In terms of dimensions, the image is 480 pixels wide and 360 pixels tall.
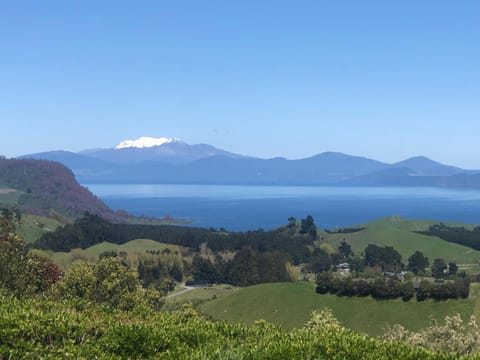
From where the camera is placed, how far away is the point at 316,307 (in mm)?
106062

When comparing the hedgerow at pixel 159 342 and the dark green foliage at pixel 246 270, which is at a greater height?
the hedgerow at pixel 159 342

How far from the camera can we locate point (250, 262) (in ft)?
559

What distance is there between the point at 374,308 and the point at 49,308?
91.2m

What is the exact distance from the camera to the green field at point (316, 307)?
9438 cm

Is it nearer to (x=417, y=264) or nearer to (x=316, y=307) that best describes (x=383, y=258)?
(x=417, y=264)

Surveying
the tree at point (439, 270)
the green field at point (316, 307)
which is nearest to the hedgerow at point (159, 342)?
the green field at point (316, 307)

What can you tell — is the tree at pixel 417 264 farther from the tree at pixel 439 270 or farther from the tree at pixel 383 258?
the tree at pixel 439 270

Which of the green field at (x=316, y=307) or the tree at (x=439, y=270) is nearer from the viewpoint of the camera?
the green field at (x=316, y=307)

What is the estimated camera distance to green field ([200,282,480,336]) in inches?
3716

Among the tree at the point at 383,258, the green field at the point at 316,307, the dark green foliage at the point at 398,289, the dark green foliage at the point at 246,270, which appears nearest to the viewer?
the green field at the point at 316,307

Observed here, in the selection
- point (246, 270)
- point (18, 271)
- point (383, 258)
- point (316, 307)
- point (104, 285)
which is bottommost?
point (246, 270)

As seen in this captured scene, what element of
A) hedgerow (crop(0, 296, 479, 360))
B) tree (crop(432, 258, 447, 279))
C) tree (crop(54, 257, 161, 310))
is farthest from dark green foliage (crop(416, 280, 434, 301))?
hedgerow (crop(0, 296, 479, 360))

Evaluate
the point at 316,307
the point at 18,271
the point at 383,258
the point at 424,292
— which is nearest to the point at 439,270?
the point at 383,258

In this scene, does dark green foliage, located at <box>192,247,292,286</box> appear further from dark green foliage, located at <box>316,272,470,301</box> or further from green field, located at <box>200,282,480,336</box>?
dark green foliage, located at <box>316,272,470,301</box>
